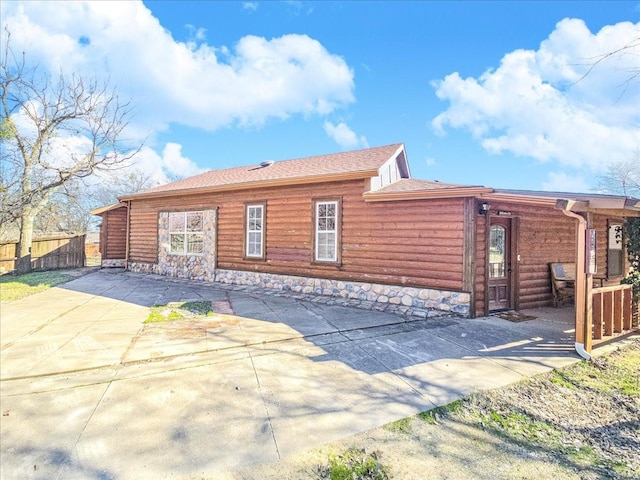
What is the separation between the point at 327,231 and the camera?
8570 millimetres

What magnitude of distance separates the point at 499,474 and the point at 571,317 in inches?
239

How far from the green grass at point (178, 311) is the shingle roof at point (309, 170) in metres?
3.96

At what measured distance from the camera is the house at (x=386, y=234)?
6520mm

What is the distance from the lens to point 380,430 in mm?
2781

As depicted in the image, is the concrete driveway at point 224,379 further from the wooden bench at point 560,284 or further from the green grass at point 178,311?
the wooden bench at point 560,284

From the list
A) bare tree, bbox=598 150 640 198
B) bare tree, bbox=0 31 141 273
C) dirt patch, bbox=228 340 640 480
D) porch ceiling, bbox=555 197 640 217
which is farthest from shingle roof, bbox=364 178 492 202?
bare tree, bbox=598 150 640 198

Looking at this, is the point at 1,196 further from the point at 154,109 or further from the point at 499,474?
the point at 499,474

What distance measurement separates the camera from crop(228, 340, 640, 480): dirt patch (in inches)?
91.1

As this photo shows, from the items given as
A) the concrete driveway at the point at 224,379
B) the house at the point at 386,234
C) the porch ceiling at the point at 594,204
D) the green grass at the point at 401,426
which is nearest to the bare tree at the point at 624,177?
the house at the point at 386,234

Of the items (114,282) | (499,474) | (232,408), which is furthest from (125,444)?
→ (114,282)

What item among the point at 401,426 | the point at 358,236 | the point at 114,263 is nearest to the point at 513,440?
the point at 401,426

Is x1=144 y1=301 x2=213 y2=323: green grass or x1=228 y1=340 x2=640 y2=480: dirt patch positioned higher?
x1=144 y1=301 x2=213 y2=323: green grass

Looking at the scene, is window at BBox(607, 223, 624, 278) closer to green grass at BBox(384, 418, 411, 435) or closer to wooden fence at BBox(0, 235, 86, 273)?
green grass at BBox(384, 418, 411, 435)

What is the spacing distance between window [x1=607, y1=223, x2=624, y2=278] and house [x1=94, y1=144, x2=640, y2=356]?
47mm
